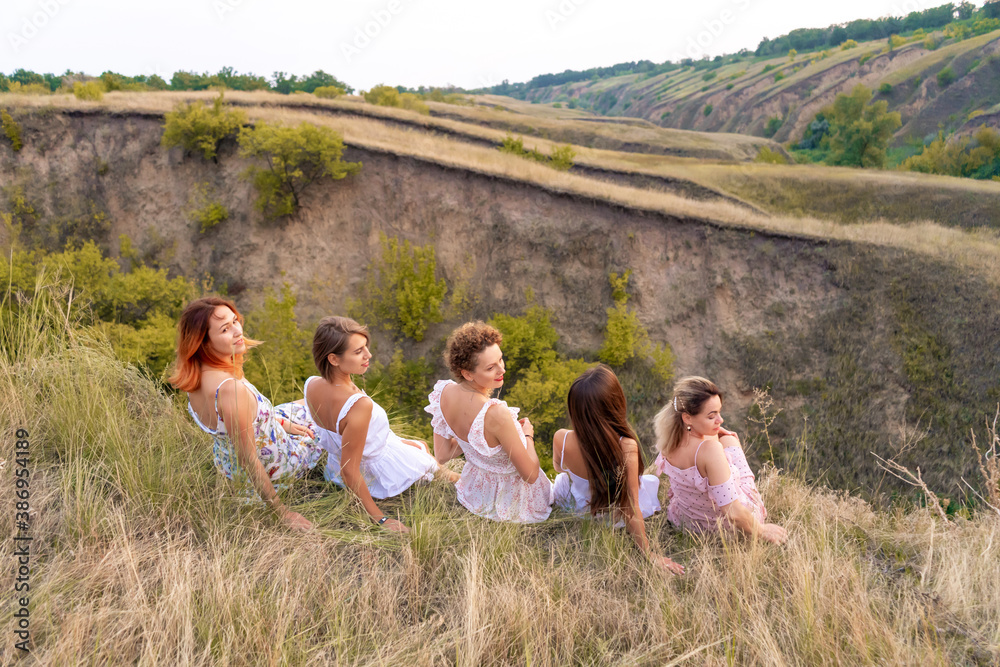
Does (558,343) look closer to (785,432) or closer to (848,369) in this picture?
(785,432)

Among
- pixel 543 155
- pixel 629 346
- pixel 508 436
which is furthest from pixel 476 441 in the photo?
pixel 543 155

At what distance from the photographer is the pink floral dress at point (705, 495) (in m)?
3.46

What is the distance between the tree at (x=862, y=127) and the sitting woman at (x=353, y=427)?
39.6 metres

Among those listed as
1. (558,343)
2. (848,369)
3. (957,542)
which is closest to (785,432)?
(848,369)

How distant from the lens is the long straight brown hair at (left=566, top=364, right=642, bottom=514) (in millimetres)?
3346

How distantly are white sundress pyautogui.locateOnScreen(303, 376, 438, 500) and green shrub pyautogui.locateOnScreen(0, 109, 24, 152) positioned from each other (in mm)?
22981

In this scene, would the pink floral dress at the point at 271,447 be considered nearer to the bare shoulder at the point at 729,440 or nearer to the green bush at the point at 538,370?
the bare shoulder at the point at 729,440

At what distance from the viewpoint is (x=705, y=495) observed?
363 cm

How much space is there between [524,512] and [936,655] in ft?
7.21

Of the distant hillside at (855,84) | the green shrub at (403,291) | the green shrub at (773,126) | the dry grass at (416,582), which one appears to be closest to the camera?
the dry grass at (416,582)

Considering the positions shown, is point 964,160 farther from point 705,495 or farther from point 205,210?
point 705,495

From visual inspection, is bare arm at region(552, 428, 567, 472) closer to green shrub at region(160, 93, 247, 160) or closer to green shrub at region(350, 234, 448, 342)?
green shrub at region(350, 234, 448, 342)

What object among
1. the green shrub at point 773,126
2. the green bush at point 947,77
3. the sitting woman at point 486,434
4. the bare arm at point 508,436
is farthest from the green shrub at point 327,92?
the green bush at point 947,77

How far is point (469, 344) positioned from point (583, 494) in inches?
52.3
